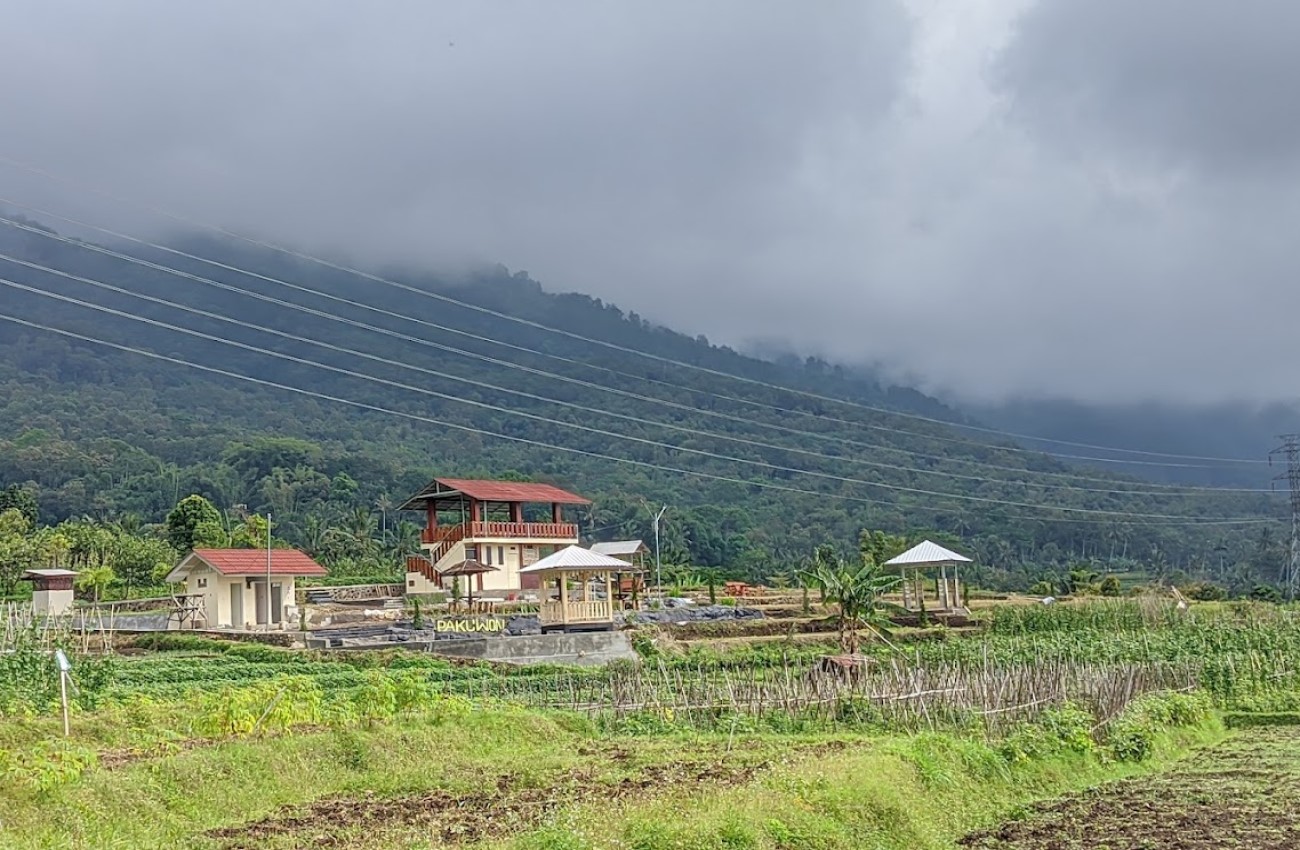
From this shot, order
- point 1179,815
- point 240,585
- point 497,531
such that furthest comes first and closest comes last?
point 497,531 → point 240,585 → point 1179,815

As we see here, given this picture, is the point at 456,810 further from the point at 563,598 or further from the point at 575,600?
the point at 575,600

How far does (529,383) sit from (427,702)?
509ft

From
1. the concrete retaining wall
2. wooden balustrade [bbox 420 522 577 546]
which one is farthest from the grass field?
wooden balustrade [bbox 420 522 577 546]

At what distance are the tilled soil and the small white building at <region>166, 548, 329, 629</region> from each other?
2734 centimetres

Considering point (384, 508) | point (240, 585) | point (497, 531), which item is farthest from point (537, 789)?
point (384, 508)

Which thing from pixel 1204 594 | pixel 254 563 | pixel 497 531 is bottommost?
pixel 1204 594

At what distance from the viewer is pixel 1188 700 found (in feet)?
70.7

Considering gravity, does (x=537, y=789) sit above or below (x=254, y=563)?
below

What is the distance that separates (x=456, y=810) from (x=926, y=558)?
34854mm

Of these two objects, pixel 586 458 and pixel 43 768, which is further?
pixel 586 458

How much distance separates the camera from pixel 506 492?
184 feet

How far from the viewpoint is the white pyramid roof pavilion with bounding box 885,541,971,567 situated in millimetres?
44469

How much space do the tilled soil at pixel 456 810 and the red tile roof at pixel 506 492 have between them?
39.8 m

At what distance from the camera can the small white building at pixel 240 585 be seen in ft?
128
